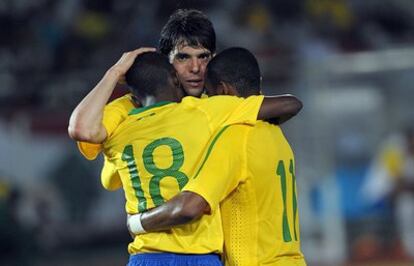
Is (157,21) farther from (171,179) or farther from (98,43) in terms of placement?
(171,179)

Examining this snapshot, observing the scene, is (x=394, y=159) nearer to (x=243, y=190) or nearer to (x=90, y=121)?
(x=243, y=190)

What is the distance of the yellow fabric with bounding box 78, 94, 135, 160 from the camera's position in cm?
542

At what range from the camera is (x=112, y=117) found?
17.8 feet

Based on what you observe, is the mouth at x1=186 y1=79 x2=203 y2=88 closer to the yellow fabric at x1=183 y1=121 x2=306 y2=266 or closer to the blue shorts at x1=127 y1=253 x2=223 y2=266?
the yellow fabric at x1=183 y1=121 x2=306 y2=266

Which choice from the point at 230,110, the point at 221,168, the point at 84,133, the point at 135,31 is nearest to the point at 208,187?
the point at 221,168

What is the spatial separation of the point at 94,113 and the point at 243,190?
74cm

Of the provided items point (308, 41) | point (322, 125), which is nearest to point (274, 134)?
point (322, 125)

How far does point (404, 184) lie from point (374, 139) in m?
0.59

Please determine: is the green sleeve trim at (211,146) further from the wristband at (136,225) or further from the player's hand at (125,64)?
the player's hand at (125,64)

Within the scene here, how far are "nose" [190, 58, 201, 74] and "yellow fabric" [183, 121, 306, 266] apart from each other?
489 millimetres

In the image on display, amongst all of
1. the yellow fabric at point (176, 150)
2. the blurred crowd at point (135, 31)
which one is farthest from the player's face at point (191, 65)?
the blurred crowd at point (135, 31)

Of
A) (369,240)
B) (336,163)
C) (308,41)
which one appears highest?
(308,41)

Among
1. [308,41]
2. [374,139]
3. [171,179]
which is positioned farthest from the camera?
[308,41]

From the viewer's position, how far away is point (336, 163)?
530 inches
